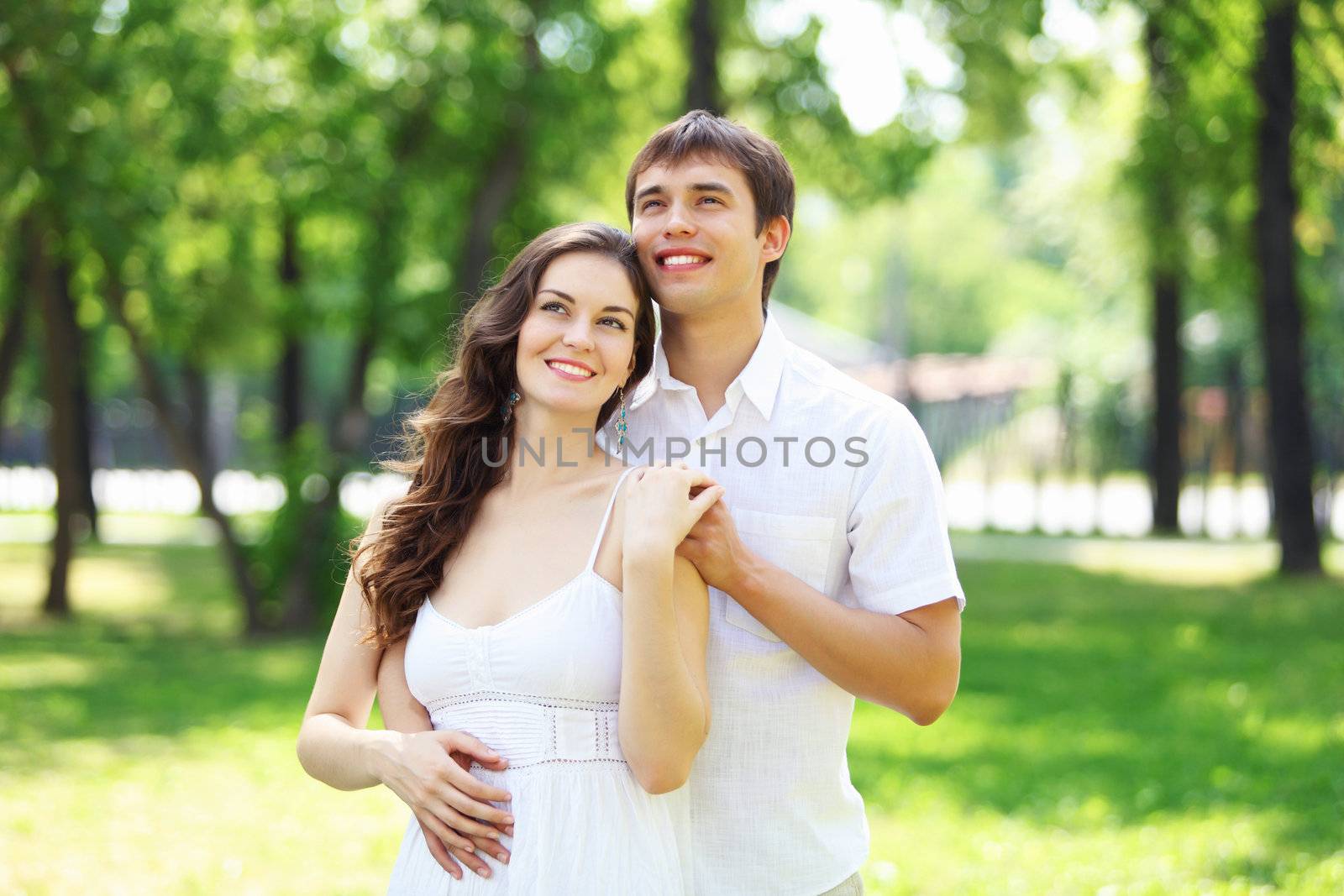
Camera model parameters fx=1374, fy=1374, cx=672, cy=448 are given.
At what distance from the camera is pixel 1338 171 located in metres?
15.5

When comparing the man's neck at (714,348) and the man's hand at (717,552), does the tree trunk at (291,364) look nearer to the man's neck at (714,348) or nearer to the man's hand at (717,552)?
the man's neck at (714,348)

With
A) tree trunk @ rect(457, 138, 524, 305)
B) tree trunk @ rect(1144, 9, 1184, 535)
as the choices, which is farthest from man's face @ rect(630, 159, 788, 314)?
tree trunk @ rect(1144, 9, 1184, 535)

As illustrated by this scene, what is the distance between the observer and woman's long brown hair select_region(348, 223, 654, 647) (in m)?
2.88

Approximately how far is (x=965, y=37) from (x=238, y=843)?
1220 centimetres

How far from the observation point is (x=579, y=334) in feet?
9.26

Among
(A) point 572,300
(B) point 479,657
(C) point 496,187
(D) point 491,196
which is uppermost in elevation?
(C) point 496,187

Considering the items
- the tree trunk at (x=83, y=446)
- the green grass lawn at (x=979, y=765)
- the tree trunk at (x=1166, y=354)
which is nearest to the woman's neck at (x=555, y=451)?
the green grass lawn at (x=979, y=765)

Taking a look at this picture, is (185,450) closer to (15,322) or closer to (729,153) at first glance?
(15,322)

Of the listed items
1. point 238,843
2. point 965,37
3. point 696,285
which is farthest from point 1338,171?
point 696,285

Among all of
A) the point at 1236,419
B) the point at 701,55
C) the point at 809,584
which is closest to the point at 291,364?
the point at 701,55

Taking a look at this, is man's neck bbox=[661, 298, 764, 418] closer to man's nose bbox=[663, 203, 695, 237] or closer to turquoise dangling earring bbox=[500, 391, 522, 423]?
man's nose bbox=[663, 203, 695, 237]

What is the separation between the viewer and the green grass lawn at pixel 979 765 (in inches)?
247

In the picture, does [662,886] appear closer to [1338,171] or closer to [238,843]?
[238,843]

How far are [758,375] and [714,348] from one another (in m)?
0.14
